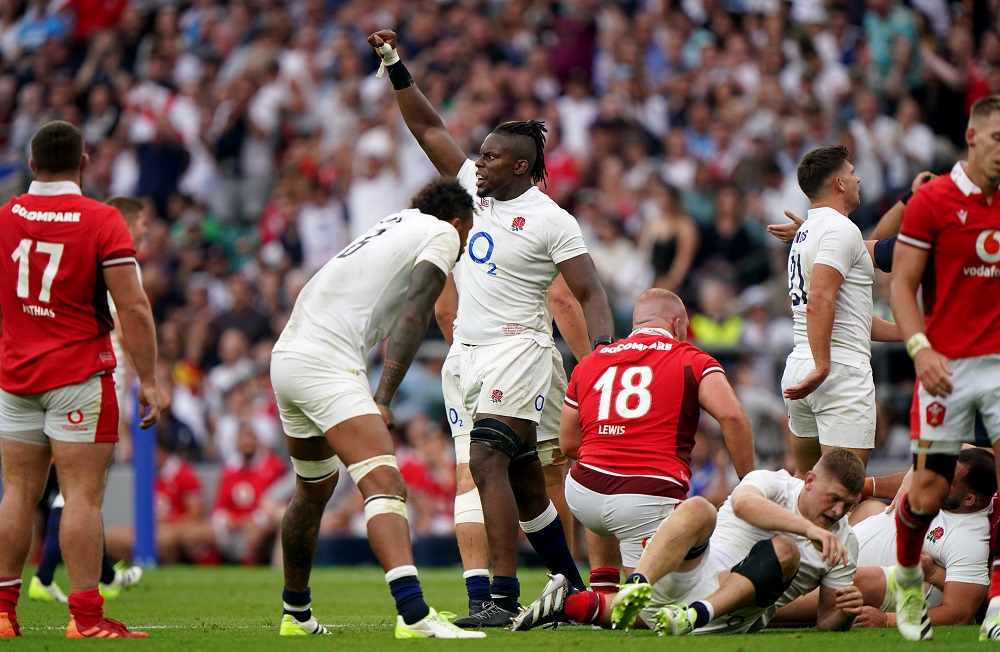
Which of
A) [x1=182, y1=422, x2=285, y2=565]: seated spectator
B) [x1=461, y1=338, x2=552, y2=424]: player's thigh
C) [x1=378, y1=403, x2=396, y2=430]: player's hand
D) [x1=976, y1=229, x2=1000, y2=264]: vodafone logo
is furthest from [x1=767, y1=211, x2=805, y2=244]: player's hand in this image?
[x1=182, y1=422, x2=285, y2=565]: seated spectator

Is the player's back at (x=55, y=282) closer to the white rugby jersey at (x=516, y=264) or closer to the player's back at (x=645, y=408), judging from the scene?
the white rugby jersey at (x=516, y=264)

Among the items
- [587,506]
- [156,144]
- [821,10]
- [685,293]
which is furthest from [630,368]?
[156,144]

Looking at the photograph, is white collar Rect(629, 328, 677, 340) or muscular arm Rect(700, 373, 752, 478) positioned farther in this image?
white collar Rect(629, 328, 677, 340)

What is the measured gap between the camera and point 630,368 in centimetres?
774

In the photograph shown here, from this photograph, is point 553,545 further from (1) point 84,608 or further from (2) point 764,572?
(1) point 84,608

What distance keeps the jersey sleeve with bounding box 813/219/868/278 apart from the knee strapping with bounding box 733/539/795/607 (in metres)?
2.08

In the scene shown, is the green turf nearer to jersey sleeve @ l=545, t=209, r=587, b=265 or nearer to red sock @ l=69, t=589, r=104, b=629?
red sock @ l=69, t=589, r=104, b=629

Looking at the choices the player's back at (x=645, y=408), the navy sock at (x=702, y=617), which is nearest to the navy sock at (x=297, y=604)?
A: the player's back at (x=645, y=408)

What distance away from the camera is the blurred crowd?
645 inches

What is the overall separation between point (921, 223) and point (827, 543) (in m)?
1.67

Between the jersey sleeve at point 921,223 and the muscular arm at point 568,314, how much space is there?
9.46 feet

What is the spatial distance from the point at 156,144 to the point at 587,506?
49.6 ft

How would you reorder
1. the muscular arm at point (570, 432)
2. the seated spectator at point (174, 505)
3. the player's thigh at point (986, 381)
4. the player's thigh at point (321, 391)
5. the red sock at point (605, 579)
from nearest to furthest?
the player's thigh at point (986, 381), the player's thigh at point (321, 391), the muscular arm at point (570, 432), the red sock at point (605, 579), the seated spectator at point (174, 505)

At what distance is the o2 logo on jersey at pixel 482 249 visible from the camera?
8.38m
